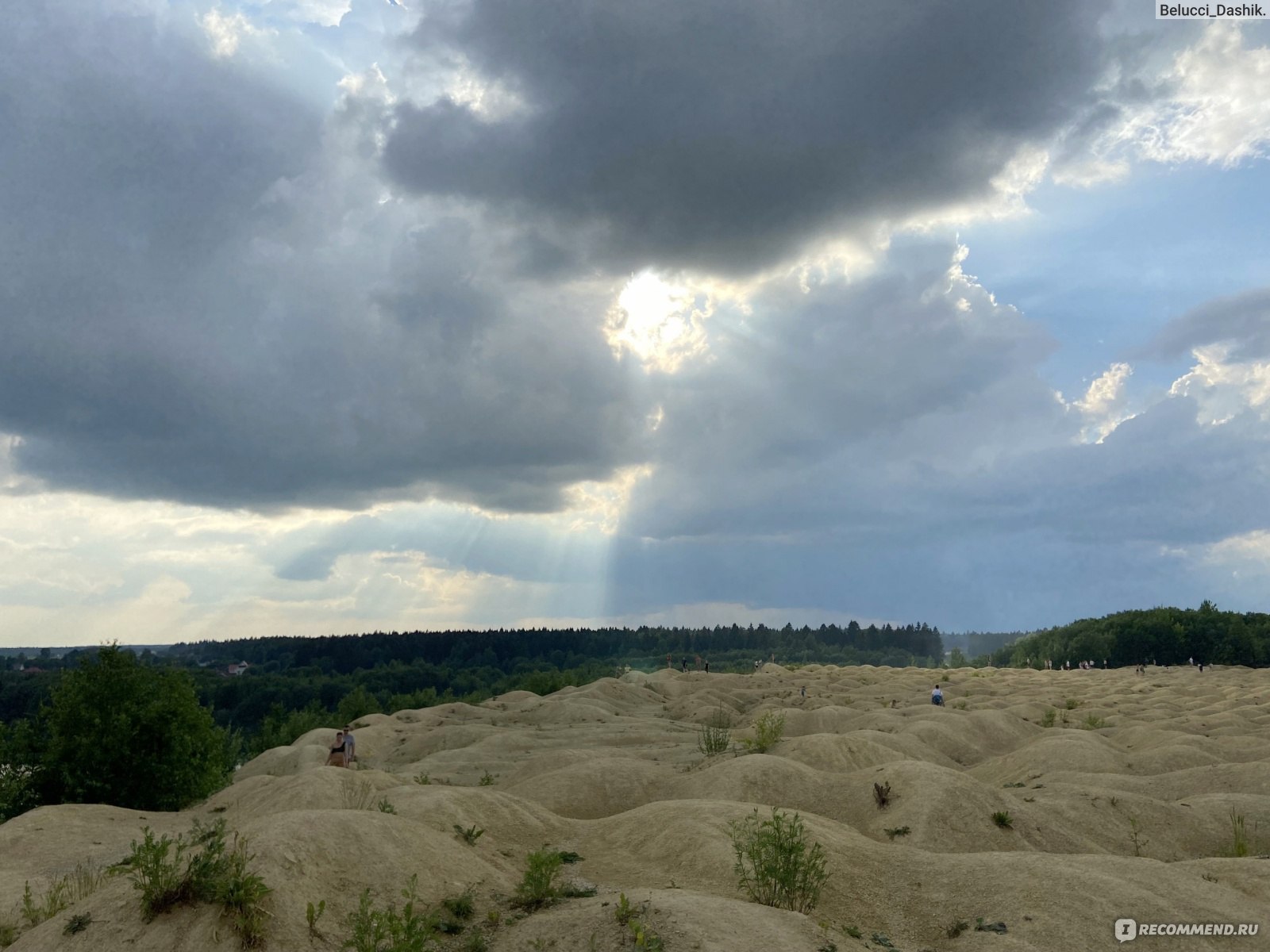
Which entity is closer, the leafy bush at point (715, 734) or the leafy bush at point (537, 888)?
the leafy bush at point (537, 888)

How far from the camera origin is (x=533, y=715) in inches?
1933

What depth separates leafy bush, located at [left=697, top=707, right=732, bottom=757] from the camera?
27969 mm

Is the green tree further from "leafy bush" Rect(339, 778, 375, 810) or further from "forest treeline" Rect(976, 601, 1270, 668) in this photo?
"forest treeline" Rect(976, 601, 1270, 668)

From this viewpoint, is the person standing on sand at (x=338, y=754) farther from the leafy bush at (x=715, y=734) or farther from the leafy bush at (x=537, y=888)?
the leafy bush at (x=537, y=888)

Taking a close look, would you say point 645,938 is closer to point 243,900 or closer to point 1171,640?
point 243,900

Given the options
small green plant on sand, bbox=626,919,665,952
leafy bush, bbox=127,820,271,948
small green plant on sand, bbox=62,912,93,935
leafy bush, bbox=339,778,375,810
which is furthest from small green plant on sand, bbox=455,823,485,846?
small green plant on sand, bbox=626,919,665,952

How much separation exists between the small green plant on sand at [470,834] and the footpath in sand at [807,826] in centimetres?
14

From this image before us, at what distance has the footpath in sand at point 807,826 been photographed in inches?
438

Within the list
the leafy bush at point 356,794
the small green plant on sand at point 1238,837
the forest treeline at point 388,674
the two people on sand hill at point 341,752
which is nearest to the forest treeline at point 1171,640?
the forest treeline at point 388,674

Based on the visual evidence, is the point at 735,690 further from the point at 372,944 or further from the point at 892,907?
the point at 372,944

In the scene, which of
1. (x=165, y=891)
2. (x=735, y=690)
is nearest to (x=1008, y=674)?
(x=735, y=690)

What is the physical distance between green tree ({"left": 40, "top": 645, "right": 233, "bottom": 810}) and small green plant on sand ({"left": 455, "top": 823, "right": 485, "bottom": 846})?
700 inches

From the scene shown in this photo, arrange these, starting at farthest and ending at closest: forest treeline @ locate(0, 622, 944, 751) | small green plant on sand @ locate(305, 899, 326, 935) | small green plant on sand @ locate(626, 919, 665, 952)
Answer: forest treeline @ locate(0, 622, 944, 751) → small green plant on sand @ locate(305, 899, 326, 935) → small green plant on sand @ locate(626, 919, 665, 952)

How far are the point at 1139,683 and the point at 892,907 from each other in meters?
59.2
